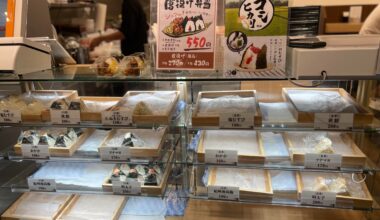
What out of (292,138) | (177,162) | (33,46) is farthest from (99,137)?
(292,138)

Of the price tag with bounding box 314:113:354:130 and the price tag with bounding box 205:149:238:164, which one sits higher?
the price tag with bounding box 314:113:354:130

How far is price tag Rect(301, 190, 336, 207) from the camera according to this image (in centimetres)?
129

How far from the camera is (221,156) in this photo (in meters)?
1.34

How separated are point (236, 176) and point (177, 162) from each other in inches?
12.3

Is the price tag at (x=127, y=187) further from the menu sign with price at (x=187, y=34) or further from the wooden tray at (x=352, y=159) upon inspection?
Answer: the wooden tray at (x=352, y=159)

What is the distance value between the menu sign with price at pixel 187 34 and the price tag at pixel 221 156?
1.24ft

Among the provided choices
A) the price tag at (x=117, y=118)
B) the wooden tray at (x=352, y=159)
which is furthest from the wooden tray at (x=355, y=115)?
the price tag at (x=117, y=118)

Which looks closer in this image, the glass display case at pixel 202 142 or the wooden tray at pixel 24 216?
the glass display case at pixel 202 142

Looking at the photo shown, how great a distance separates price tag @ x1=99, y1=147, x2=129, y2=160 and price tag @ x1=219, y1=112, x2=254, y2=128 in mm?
447

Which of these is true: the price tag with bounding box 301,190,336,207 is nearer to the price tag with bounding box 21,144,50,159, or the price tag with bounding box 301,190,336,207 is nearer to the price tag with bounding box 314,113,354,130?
the price tag with bounding box 314,113,354,130

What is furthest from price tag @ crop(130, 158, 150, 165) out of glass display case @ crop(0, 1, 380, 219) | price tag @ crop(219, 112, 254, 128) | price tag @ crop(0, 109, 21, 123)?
price tag @ crop(0, 109, 21, 123)

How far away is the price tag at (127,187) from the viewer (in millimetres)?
1368

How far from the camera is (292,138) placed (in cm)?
151

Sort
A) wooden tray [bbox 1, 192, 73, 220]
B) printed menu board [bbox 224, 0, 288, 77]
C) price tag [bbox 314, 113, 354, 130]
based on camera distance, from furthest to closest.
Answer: wooden tray [bbox 1, 192, 73, 220] < price tag [bbox 314, 113, 354, 130] < printed menu board [bbox 224, 0, 288, 77]
